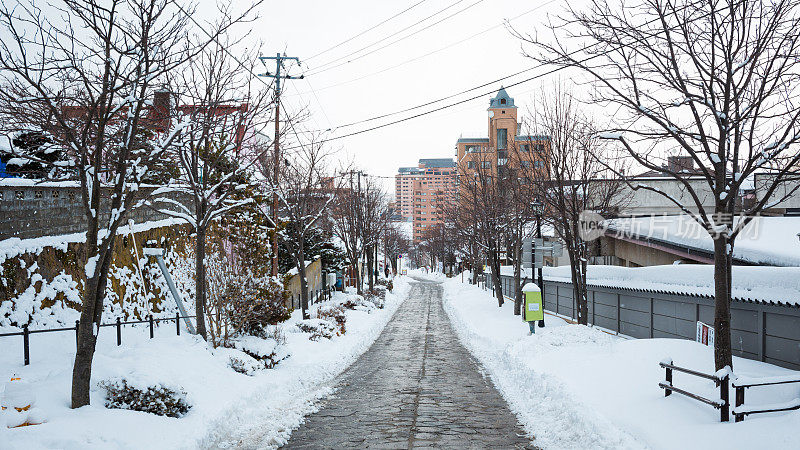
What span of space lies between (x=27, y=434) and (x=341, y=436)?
4147 millimetres

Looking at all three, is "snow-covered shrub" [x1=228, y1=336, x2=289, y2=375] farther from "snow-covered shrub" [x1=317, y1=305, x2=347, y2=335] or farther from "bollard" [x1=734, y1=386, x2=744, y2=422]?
"bollard" [x1=734, y1=386, x2=744, y2=422]

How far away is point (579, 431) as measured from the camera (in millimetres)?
8289

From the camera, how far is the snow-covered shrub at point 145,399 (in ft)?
27.4

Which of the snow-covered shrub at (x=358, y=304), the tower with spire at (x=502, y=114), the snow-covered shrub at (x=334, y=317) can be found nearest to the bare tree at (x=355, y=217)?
the snow-covered shrub at (x=358, y=304)

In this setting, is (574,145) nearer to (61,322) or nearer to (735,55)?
(735,55)

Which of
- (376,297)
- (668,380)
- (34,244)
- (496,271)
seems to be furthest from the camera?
(376,297)

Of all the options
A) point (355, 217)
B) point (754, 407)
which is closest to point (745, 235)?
point (754, 407)

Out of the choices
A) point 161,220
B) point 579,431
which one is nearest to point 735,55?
point 579,431

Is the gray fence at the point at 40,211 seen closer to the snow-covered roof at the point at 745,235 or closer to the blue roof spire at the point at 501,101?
the snow-covered roof at the point at 745,235

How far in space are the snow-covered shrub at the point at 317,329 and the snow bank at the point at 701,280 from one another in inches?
367

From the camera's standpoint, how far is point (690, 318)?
14.0 meters

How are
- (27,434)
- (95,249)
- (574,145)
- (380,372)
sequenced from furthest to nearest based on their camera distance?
(574,145), (380,372), (95,249), (27,434)

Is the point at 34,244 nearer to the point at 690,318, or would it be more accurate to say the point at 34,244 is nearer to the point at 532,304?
Answer: the point at 532,304

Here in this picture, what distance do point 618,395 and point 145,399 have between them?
25.0 feet
